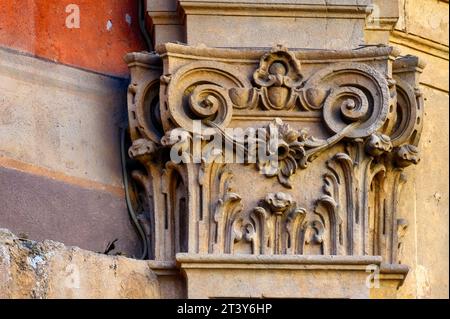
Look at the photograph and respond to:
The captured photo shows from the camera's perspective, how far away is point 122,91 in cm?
1254

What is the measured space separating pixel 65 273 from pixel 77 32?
4.54 feet

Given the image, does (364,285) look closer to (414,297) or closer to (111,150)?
(414,297)

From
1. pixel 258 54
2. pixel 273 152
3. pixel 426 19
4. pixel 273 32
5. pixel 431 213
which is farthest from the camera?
pixel 426 19

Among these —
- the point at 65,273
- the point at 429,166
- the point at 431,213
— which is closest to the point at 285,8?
the point at 429,166

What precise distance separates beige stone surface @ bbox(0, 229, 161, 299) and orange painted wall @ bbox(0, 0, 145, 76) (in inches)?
43.0

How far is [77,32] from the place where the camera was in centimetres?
1255

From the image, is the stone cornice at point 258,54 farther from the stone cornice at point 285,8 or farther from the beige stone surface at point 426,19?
the beige stone surface at point 426,19

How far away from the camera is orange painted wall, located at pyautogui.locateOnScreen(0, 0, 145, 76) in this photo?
12.4 metres

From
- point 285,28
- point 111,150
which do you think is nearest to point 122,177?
point 111,150

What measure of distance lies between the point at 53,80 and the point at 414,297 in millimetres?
2067

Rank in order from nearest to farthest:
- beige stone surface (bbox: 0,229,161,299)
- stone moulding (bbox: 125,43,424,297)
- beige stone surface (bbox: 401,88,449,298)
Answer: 1. beige stone surface (bbox: 0,229,161,299)
2. stone moulding (bbox: 125,43,424,297)
3. beige stone surface (bbox: 401,88,449,298)

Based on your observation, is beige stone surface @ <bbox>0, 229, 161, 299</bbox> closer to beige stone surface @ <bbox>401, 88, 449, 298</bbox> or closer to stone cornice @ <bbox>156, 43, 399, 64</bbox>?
stone cornice @ <bbox>156, 43, 399, 64</bbox>

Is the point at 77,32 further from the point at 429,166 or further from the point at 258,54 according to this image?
the point at 429,166

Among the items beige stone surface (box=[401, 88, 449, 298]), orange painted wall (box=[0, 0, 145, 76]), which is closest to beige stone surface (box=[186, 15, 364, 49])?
orange painted wall (box=[0, 0, 145, 76])
